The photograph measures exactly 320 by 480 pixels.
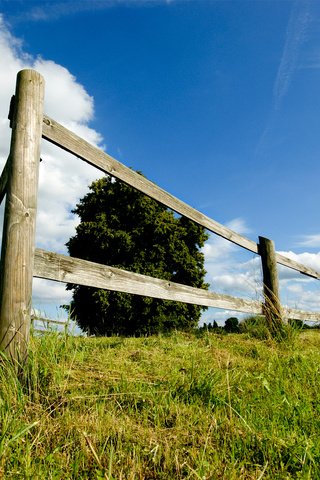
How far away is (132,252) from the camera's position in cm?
1888

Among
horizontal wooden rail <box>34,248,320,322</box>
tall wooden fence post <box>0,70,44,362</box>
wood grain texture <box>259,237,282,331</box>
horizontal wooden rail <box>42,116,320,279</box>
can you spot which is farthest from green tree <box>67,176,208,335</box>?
tall wooden fence post <box>0,70,44,362</box>

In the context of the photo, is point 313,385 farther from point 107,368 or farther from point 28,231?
point 28,231

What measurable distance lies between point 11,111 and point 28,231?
1185 millimetres

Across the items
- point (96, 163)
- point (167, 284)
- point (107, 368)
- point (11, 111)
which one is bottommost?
point (107, 368)

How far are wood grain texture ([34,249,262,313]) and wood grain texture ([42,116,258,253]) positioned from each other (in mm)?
985

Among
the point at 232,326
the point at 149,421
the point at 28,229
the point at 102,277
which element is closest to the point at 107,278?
the point at 102,277

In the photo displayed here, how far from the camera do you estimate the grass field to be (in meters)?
1.61

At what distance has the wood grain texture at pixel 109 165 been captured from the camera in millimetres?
3334

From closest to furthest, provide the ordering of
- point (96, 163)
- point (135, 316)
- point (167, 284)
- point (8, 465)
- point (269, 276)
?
point (8, 465), point (96, 163), point (167, 284), point (269, 276), point (135, 316)

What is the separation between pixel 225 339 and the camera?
16.6 feet

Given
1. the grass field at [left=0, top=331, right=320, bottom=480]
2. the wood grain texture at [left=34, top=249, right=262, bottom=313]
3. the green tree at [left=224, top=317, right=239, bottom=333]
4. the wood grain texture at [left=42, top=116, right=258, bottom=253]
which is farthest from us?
the green tree at [left=224, top=317, right=239, bottom=333]

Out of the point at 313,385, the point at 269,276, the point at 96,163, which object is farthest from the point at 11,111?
the point at 269,276

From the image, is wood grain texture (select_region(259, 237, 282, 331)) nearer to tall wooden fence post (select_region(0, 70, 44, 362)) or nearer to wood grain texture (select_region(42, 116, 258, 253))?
wood grain texture (select_region(42, 116, 258, 253))

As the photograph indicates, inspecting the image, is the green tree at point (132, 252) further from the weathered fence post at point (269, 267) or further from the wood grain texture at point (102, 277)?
the wood grain texture at point (102, 277)
